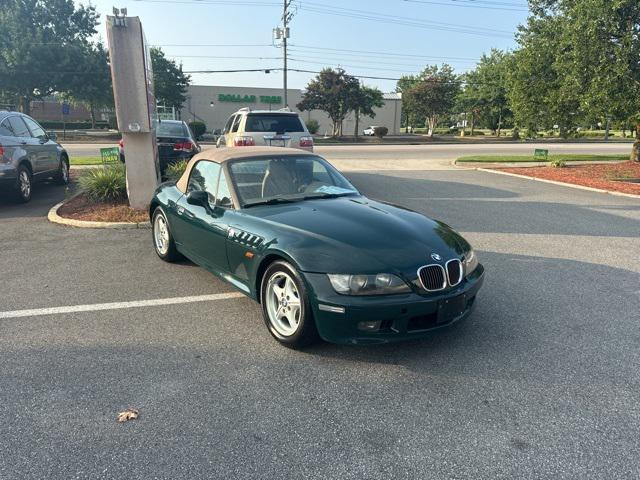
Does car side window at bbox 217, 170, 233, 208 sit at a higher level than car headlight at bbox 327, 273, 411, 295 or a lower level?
higher

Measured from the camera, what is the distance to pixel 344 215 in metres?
3.97

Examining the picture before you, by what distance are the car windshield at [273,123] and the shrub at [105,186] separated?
2906 mm

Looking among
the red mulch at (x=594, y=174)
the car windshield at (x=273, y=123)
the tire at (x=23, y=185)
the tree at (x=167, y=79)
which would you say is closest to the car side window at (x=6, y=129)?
the tire at (x=23, y=185)

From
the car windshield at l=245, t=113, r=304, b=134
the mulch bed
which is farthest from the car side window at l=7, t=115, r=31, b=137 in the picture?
the car windshield at l=245, t=113, r=304, b=134

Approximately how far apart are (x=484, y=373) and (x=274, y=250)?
5.80 feet

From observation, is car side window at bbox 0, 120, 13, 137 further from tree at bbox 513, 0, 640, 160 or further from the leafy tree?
the leafy tree

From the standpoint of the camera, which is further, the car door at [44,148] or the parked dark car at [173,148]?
the parked dark car at [173,148]

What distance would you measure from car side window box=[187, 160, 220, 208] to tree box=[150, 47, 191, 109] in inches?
1789

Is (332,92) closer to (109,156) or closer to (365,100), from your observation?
(365,100)

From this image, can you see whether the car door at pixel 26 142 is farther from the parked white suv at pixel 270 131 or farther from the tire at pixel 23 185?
the parked white suv at pixel 270 131

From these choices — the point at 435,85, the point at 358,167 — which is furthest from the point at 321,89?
the point at 358,167

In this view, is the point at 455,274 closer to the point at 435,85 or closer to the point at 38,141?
the point at 38,141

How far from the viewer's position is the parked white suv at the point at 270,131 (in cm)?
1009

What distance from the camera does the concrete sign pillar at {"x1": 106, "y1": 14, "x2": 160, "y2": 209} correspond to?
7.60 meters
